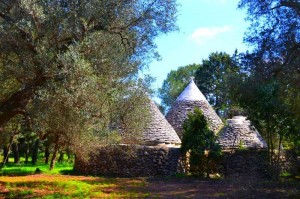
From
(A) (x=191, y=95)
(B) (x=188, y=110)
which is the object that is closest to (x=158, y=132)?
(B) (x=188, y=110)

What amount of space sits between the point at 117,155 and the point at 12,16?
14783mm

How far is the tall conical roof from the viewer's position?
967 inches

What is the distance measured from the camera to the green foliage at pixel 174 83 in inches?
2418

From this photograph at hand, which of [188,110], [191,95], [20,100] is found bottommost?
[20,100]

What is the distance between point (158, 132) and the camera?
24.9 m

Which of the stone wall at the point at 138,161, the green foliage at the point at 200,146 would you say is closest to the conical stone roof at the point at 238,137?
the green foliage at the point at 200,146

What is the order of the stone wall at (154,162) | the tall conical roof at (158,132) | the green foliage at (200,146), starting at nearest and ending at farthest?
the green foliage at (200,146) < the stone wall at (154,162) < the tall conical roof at (158,132)

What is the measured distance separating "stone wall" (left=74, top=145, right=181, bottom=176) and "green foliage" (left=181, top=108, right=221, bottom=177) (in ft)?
3.91

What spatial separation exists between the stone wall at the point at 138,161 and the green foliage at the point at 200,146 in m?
1.19

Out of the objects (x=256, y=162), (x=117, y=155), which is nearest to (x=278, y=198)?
(x=256, y=162)

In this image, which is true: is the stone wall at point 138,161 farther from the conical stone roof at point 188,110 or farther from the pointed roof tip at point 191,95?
the pointed roof tip at point 191,95

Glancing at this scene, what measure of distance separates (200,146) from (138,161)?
3.99 metres

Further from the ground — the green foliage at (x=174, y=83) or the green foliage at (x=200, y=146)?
the green foliage at (x=174, y=83)

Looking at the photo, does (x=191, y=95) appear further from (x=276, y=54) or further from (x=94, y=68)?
(x=94, y=68)
